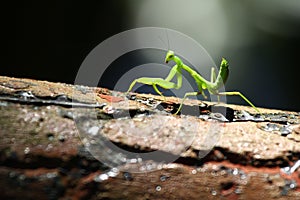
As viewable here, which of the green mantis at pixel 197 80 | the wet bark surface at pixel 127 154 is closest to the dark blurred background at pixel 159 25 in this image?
the green mantis at pixel 197 80

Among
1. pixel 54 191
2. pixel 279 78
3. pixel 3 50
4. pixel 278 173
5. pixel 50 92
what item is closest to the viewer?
pixel 54 191

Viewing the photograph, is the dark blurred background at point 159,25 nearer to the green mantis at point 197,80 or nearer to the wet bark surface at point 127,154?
the green mantis at point 197,80

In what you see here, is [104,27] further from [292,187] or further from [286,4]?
[292,187]

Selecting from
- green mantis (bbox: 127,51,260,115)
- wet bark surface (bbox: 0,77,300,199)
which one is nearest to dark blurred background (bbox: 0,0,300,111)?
green mantis (bbox: 127,51,260,115)

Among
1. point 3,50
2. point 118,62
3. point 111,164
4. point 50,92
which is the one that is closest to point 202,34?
point 118,62

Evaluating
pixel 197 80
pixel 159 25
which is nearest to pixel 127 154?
pixel 197 80

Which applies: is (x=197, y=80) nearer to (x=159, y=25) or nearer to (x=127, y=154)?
(x=159, y=25)
